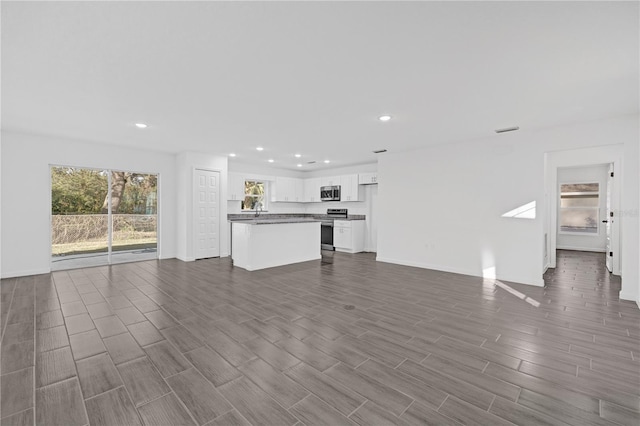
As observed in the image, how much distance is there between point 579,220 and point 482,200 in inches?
227

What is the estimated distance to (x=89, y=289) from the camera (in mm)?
4277

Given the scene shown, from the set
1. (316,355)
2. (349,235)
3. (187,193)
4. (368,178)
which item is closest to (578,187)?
(368,178)

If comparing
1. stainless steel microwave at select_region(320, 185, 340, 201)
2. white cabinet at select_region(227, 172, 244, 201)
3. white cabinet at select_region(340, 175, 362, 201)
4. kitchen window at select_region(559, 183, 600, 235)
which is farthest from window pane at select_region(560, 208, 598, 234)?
white cabinet at select_region(227, 172, 244, 201)

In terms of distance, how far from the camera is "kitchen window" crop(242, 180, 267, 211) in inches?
339

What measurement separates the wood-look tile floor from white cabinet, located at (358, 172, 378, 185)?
13.3 feet

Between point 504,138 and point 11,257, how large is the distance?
889cm

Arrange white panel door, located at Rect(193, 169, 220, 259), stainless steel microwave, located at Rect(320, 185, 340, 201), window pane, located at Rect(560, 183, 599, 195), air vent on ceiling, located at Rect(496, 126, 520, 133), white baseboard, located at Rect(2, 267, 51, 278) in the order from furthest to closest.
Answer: stainless steel microwave, located at Rect(320, 185, 340, 201) < window pane, located at Rect(560, 183, 599, 195) < white panel door, located at Rect(193, 169, 220, 259) < white baseboard, located at Rect(2, 267, 51, 278) < air vent on ceiling, located at Rect(496, 126, 520, 133)

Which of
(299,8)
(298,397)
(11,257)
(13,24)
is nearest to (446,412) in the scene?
(298,397)

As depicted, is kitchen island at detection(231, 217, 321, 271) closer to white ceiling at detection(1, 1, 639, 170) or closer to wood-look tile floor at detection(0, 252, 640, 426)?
wood-look tile floor at detection(0, 252, 640, 426)

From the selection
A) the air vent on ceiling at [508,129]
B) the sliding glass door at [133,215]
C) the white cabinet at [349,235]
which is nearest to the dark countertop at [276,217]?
the white cabinet at [349,235]

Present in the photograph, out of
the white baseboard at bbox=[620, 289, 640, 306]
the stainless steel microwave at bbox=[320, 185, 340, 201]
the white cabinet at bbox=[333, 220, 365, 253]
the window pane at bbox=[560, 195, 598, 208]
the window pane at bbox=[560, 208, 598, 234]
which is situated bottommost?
the white baseboard at bbox=[620, 289, 640, 306]

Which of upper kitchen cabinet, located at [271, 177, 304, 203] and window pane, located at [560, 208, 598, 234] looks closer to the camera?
window pane, located at [560, 208, 598, 234]

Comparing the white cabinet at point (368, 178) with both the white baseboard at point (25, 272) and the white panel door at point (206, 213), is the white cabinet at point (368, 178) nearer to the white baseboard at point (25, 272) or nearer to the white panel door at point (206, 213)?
the white panel door at point (206, 213)

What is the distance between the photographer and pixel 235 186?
792 centimetres
